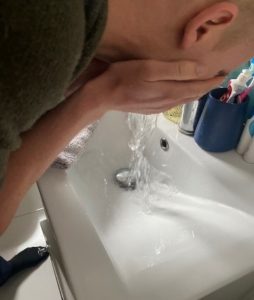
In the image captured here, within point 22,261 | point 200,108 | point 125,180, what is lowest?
point 22,261

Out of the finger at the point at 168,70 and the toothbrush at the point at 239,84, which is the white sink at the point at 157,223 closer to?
the toothbrush at the point at 239,84

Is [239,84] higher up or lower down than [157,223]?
higher up

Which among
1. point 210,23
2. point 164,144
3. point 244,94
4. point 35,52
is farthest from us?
point 164,144

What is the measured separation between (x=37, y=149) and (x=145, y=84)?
0.63 ft

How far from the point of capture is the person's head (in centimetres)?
39

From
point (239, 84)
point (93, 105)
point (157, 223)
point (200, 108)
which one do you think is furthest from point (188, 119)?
point (93, 105)

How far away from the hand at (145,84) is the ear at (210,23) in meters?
0.05

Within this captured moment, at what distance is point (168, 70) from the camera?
49 cm

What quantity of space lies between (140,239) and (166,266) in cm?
18

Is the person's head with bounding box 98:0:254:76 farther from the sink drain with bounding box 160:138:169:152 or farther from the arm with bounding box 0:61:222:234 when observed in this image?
the sink drain with bounding box 160:138:169:152

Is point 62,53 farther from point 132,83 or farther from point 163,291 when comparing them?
point 163,291

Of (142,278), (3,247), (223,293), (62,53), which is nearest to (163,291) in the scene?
(142,278)

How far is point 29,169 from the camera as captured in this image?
43cm

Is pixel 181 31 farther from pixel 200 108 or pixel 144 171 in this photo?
pixel 144 171
